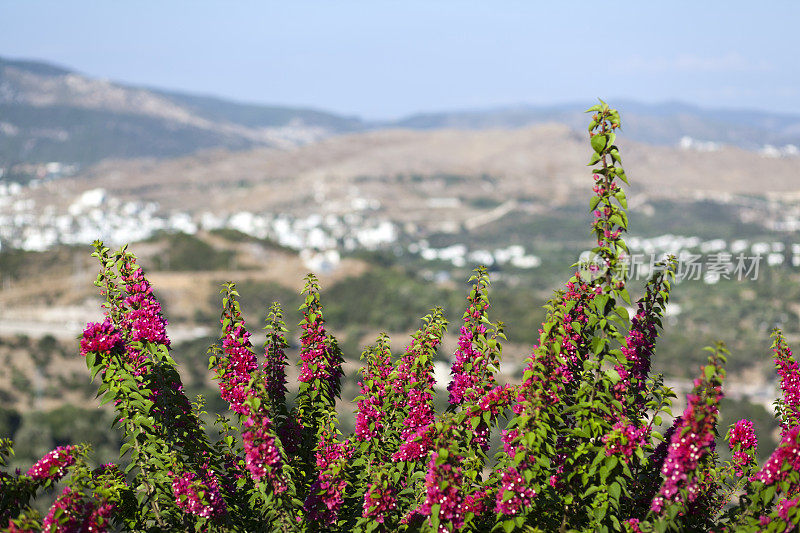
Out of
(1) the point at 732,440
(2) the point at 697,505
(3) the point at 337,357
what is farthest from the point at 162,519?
(1) the point at 732,440

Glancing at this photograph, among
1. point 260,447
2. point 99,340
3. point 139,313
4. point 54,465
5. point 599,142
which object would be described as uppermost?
point 599,142

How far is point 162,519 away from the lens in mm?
5914

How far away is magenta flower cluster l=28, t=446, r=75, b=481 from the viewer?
5.66 m

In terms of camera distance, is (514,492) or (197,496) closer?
(514,492)

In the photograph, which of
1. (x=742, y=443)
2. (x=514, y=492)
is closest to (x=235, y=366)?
(x=514, y=492)

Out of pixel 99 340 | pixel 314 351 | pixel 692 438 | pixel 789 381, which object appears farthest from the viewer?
pixel 314 351

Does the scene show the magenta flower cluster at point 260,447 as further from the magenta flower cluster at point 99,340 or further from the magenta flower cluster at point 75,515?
the magenta flower cluster at point 99,340

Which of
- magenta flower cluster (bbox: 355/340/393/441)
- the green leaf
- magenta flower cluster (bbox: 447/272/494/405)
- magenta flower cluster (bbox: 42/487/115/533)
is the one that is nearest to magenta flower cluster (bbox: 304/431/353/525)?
magenta flower cluster (bbox: 355/340/393/441)

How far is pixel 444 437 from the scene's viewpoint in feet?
16.9

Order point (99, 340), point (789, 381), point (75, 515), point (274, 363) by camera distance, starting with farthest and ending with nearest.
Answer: point (274, 363)
point (789, 381)
point (99, 340)
point (75, 515)

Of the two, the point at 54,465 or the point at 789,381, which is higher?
the point at 789,381

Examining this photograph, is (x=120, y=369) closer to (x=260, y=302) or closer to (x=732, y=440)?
(x=732, y=440)

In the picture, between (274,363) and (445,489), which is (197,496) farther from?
(445,489)

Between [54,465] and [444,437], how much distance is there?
10.9 ft
